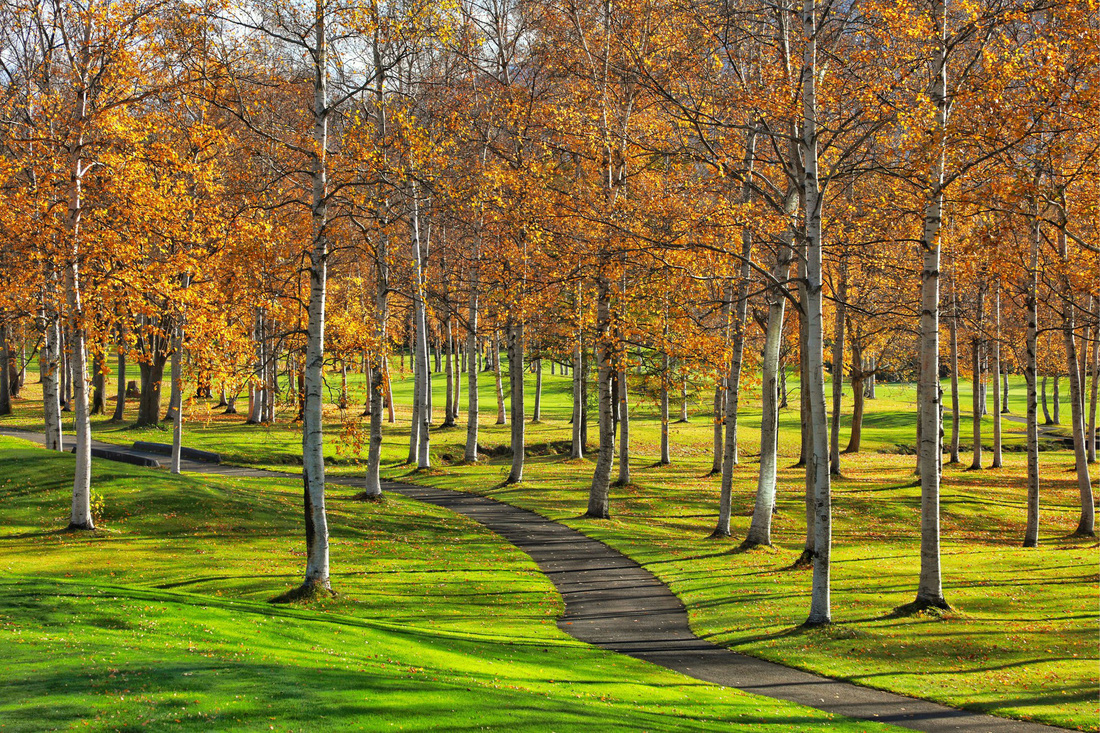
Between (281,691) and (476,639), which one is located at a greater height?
(281,691)

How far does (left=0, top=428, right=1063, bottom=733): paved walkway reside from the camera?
1057 cm

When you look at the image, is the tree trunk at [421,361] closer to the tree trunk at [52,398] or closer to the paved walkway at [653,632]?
the paved walkway at [653,632]

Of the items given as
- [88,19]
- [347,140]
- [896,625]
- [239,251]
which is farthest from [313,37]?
[896,625]

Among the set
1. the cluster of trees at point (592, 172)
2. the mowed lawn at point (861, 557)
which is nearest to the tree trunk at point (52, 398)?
the cluster of trees at point (592, 172)

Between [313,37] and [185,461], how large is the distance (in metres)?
24.5

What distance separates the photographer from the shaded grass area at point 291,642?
7.75 metres

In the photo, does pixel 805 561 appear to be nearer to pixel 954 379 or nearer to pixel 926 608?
pixel 926 608

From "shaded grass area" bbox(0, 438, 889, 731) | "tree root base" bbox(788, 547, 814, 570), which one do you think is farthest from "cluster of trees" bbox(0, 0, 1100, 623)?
"shaded grass area" bbox(0, 438, 889, 731)

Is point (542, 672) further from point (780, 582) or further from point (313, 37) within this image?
point (313, 37)

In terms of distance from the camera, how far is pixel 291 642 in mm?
11039

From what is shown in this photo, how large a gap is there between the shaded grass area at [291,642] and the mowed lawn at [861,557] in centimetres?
147

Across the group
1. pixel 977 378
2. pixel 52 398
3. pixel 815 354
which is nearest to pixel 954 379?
pixel 977 378

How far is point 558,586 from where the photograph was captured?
698 inches

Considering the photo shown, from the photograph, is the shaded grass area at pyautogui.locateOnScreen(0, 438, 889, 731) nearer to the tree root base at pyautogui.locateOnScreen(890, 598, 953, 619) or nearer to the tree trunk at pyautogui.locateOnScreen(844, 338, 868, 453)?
the tree root base at pyautogui.locateOnScreen(890, 598, 953, 619)
